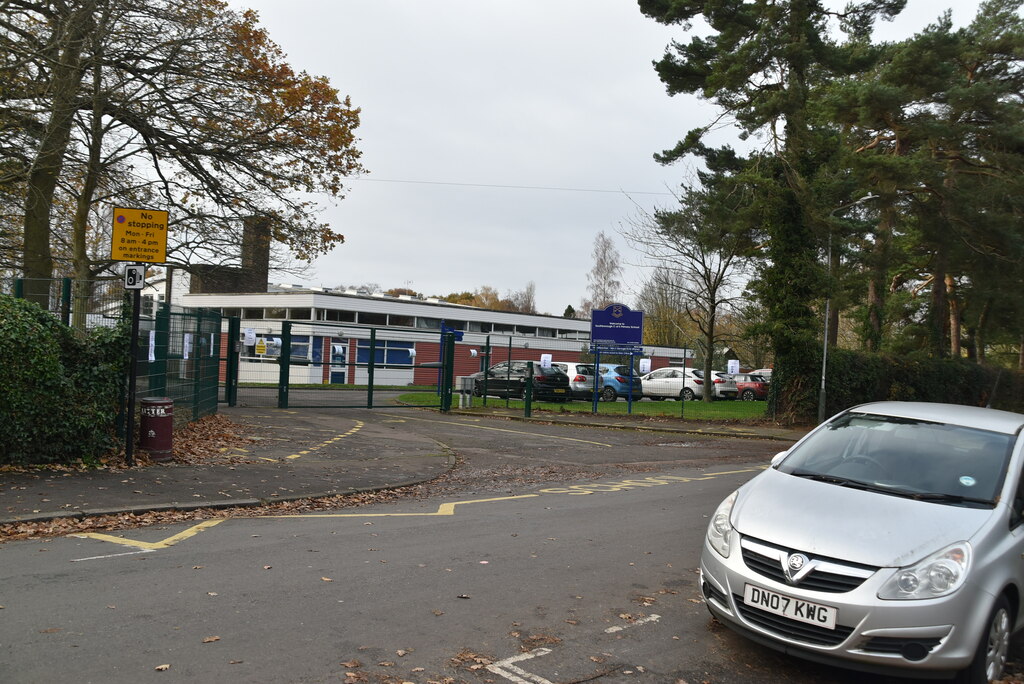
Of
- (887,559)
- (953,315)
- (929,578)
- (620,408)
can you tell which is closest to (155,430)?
(887,559)

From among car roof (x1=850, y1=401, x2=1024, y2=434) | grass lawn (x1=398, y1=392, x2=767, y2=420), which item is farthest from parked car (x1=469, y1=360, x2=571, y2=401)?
car roof (x1=850, y1=401, x2=1024, y2=434)

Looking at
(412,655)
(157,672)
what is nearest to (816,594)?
(412,655)

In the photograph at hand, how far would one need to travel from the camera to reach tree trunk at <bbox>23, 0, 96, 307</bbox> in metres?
14.1

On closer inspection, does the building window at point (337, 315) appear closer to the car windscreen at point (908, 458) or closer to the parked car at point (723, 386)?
the parked car at point (723, 386)

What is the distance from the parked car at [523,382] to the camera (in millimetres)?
28203

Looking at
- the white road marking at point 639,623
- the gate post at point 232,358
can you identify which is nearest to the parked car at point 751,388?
the gate post at point 232,358

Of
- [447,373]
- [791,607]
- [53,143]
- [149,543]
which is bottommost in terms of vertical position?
[149,543]

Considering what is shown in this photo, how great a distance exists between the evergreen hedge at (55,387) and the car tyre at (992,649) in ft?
32.8

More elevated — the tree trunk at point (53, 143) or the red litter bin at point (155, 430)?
the tree trunk at point (53, 143)

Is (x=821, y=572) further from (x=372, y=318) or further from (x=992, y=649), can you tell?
(x=372, y=318)

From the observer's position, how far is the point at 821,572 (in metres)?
4.29

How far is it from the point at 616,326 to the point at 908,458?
19.5m

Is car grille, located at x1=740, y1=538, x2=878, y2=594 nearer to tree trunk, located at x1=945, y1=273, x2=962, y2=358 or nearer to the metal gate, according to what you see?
the metal gate

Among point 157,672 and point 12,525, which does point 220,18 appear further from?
point 157,672
